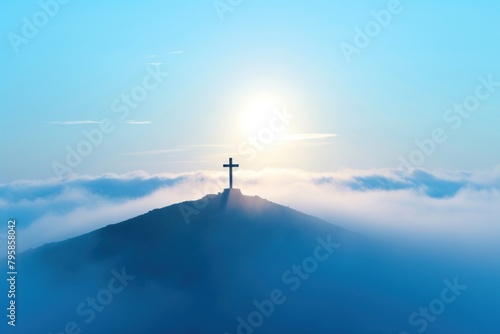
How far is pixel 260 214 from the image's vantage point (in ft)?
249

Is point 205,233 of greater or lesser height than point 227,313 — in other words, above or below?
above

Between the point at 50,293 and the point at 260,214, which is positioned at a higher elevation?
the point at 260,214

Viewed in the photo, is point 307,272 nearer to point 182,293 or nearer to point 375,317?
point 375,317

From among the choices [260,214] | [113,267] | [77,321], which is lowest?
[77,321]

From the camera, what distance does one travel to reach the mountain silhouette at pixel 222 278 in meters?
67.9

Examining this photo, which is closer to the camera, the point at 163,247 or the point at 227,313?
the point at 227,313

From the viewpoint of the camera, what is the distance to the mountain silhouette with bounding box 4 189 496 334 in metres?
67.9

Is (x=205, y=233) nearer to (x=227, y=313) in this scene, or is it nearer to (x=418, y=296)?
(x=227, y=313)

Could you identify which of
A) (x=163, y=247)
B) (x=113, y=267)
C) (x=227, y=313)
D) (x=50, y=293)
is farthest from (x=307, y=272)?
(x=50, y=293)

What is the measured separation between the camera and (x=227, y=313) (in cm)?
6750

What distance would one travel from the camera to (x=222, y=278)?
2815 inches

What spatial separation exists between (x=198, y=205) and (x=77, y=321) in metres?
18.0

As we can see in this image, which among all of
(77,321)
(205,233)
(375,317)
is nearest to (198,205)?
(205,233)

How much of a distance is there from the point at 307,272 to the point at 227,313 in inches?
434
